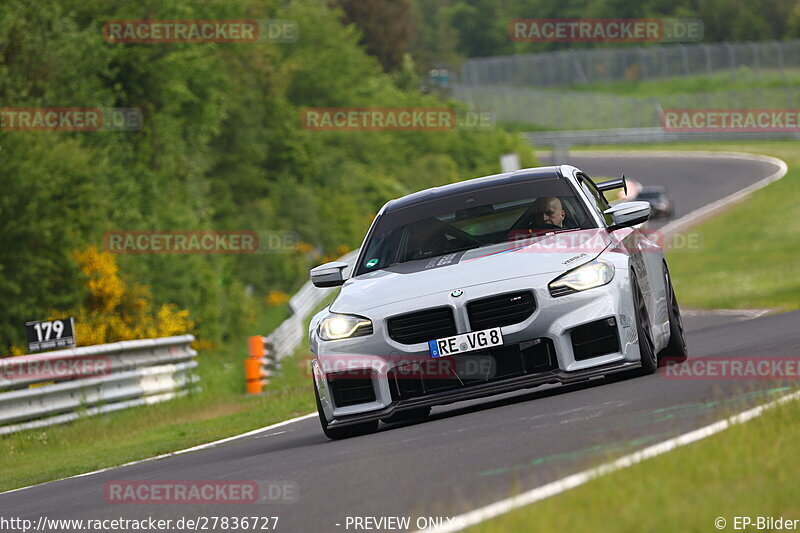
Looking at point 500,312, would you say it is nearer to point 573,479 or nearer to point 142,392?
point 573,479

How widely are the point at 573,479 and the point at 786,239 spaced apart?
39.6 m

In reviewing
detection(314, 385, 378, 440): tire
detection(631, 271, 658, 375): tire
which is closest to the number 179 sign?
detection(314, 385, 378, 440): tire

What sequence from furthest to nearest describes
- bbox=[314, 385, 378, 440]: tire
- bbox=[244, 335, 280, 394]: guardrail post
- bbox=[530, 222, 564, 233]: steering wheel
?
bbox=[244, 335, 280, 394]: guardrail post, bbox=[530, 222, 564, 233]: steering wheel, bbox=[314, 385, 378, 440]: tire

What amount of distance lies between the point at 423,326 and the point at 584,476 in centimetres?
342

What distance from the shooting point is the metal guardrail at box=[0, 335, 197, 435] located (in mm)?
16984

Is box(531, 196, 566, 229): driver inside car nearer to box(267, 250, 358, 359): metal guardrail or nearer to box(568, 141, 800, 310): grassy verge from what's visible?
box(267, 250, 358, 359): metal guardrail

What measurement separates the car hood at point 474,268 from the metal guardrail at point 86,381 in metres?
7.52

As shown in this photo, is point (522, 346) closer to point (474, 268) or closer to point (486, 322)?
point (486, 322)

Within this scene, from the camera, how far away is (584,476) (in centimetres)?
643

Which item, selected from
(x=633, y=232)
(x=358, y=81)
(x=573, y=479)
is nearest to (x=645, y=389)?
(x=633, y=232)

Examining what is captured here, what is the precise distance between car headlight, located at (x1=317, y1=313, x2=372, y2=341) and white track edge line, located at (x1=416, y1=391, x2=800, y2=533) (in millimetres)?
2911

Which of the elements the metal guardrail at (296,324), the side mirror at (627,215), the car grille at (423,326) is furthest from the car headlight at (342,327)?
the metal guardrail at (296,324)

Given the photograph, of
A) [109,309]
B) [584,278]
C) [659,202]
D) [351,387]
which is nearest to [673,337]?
[584,278]

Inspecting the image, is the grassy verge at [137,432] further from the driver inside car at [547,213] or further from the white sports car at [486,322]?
the driver inside car at [547,213]
